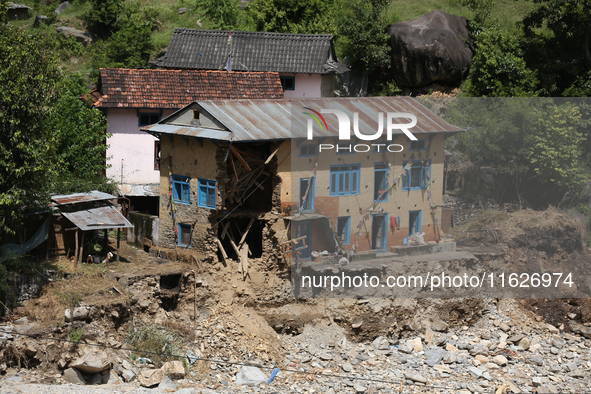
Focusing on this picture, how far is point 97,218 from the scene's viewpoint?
2691 cm

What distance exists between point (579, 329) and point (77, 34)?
127ft

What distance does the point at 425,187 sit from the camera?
96.4 ft

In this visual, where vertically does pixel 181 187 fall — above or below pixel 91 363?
above

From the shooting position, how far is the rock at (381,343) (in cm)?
2852

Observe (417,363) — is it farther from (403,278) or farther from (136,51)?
(136,51)

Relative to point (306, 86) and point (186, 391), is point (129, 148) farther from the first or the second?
point (186, 391)

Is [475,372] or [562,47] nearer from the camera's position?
[475,372]

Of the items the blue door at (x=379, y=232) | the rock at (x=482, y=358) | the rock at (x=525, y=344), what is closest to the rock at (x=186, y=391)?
the blue door at (x=379, y=232)

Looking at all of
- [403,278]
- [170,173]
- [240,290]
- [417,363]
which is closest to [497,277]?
[403,278]

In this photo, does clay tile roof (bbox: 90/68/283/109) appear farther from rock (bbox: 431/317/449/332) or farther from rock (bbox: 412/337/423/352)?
rock (bbox: 412/337/423/352)

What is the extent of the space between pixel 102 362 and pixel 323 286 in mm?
9674

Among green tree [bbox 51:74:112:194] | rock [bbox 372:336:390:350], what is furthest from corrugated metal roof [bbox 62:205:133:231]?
rock [bbox 372:336:390:350]

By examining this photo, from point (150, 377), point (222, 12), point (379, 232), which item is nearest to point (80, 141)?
point (150, 377)

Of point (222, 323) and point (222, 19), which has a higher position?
point (222, 19)
